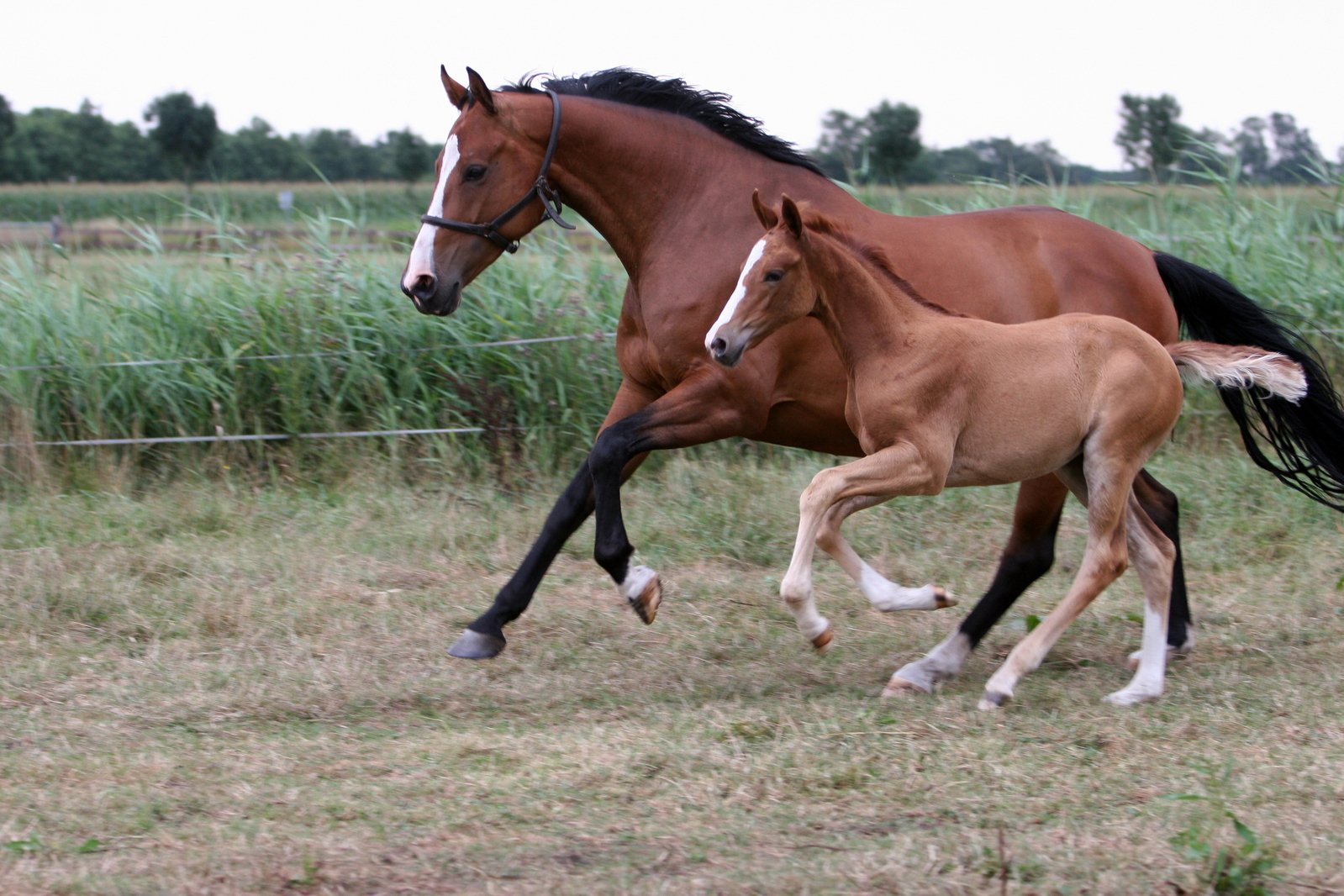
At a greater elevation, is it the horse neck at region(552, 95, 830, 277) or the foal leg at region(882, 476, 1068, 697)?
the horse neck at region(552, 95, 830, 277)

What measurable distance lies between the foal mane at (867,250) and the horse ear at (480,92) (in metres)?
1.17

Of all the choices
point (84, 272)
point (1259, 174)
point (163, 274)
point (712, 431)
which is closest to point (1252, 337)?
point (712, 431)

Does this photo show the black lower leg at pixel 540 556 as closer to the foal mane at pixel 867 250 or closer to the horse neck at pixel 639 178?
the horse neck at pixel 639 178

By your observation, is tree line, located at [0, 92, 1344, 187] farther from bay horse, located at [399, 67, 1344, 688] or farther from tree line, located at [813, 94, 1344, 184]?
bay horse, located at [399, 67, 1344, 688]

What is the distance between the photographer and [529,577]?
14.6 ft

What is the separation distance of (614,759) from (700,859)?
664 mm

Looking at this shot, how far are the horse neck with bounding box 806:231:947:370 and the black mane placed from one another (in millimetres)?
947

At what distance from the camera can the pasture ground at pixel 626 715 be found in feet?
9.20

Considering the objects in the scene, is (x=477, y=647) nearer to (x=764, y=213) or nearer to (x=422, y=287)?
(x=422, y=287)

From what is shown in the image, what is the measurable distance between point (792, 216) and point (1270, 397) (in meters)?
2.11

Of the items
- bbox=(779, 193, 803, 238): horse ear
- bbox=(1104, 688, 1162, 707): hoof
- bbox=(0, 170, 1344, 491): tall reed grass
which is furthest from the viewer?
bbox=(0, 170, 1344, 491): tall reed grass

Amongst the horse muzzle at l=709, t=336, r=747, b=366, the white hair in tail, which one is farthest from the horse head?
the white hair in tail

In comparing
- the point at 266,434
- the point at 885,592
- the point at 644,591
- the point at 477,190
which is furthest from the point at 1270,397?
the point at 266,434

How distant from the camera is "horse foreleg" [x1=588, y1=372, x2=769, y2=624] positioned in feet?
13.8
